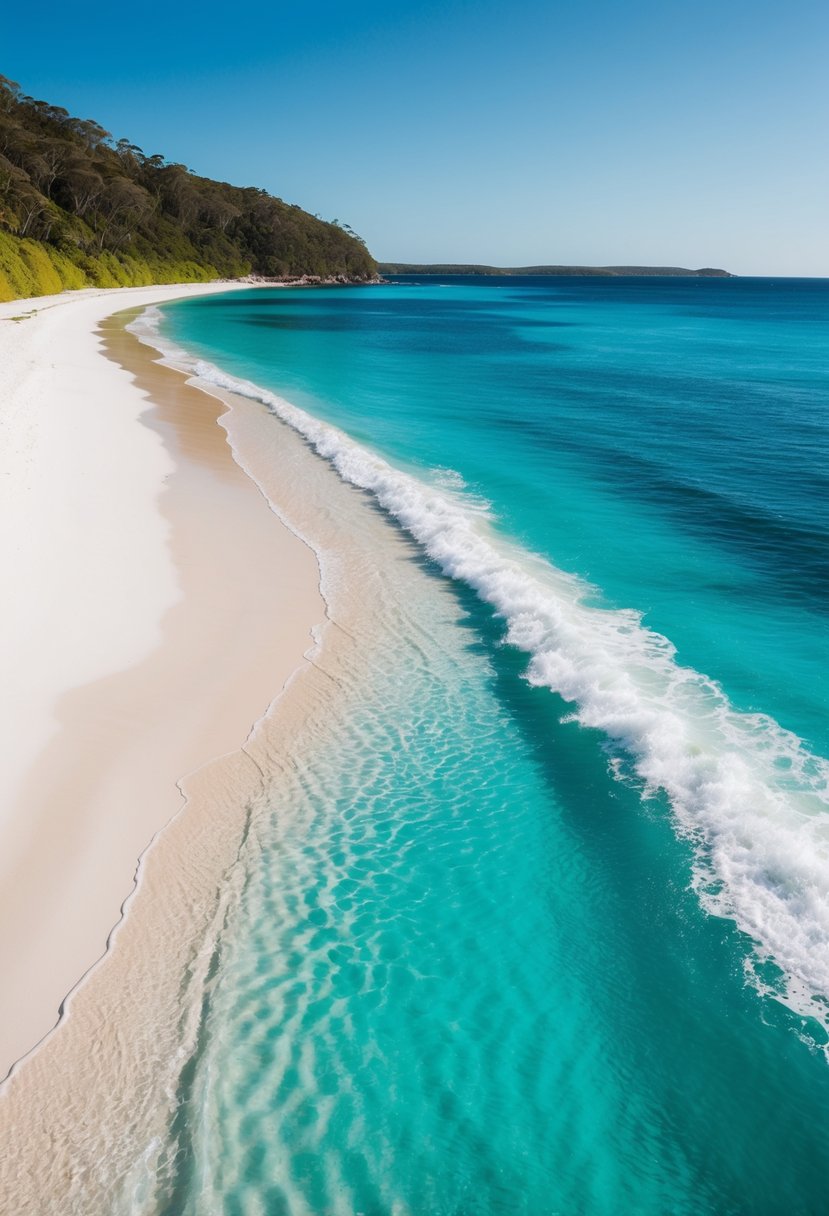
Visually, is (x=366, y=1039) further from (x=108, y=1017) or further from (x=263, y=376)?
(x=263, y=376)

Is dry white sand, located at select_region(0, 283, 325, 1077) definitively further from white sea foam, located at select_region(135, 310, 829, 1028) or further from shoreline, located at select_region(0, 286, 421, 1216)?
white sea foam, located at select_region(135, 310, 829, 1028)

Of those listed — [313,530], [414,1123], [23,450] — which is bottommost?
[414,1123]

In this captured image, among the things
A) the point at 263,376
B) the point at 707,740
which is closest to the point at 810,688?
the point at 707,740

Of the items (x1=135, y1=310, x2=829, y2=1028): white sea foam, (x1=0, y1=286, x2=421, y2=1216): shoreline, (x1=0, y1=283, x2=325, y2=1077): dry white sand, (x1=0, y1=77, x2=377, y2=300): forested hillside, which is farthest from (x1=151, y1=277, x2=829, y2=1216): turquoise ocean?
(x1=0, y1=77, x2=377, y2=300): forested hillside

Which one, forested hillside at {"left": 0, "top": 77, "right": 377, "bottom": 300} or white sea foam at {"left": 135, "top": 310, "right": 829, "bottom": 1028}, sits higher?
forested hillside at {"left": 0, "top": 77, "right": 377, "bottom": 300}

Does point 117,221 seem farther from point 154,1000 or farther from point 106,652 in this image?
point 154,1000

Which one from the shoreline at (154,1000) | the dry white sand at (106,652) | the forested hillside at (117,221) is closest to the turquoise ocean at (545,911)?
the shoreline at (154,1000)
